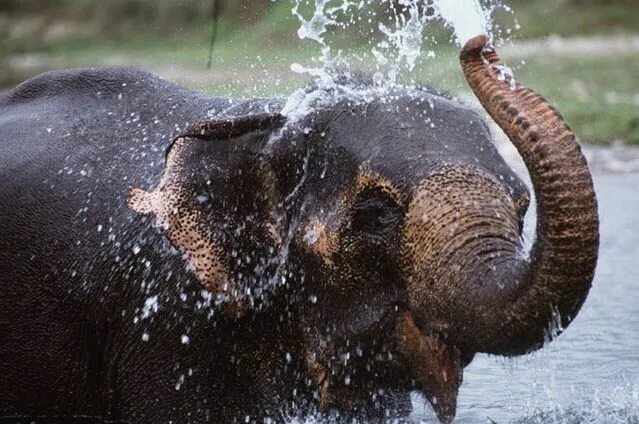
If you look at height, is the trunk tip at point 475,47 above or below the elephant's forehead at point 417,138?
above

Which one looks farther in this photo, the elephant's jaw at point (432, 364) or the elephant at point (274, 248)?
the elephant's jaw at point (432, 364)

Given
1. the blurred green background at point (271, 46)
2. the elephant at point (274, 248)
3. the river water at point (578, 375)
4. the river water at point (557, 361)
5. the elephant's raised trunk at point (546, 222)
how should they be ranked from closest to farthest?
the elephant's raised trunk at point (546, 222)
the elephant at point (274, 248)
the river water at point (557, 361)
the river water at point (578, 375)
the blurred green background at point (271, 46)

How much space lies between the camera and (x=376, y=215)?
5352mm

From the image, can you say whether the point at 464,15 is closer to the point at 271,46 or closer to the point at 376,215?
the point at 376,215

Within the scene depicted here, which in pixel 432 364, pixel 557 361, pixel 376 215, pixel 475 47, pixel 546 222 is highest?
pixel 475 47

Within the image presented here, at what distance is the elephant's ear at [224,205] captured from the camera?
18.7ft

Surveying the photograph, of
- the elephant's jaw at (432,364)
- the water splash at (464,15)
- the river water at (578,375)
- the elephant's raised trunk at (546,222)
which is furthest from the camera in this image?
the river water at (578,375)

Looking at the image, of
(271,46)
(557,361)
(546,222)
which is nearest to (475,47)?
(546,222)

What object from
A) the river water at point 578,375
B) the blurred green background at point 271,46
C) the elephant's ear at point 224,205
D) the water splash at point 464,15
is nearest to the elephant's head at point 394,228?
the elephant's ear at point 224,205

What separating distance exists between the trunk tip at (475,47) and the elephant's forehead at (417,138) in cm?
40

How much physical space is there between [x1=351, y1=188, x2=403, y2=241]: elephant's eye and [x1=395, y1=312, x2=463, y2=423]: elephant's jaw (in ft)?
0.82

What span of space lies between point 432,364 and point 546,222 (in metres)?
0.76

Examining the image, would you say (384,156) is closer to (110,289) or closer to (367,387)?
(367,387)

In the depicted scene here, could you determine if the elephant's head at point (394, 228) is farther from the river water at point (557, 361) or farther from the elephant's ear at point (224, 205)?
the river water at point (557, 361)
